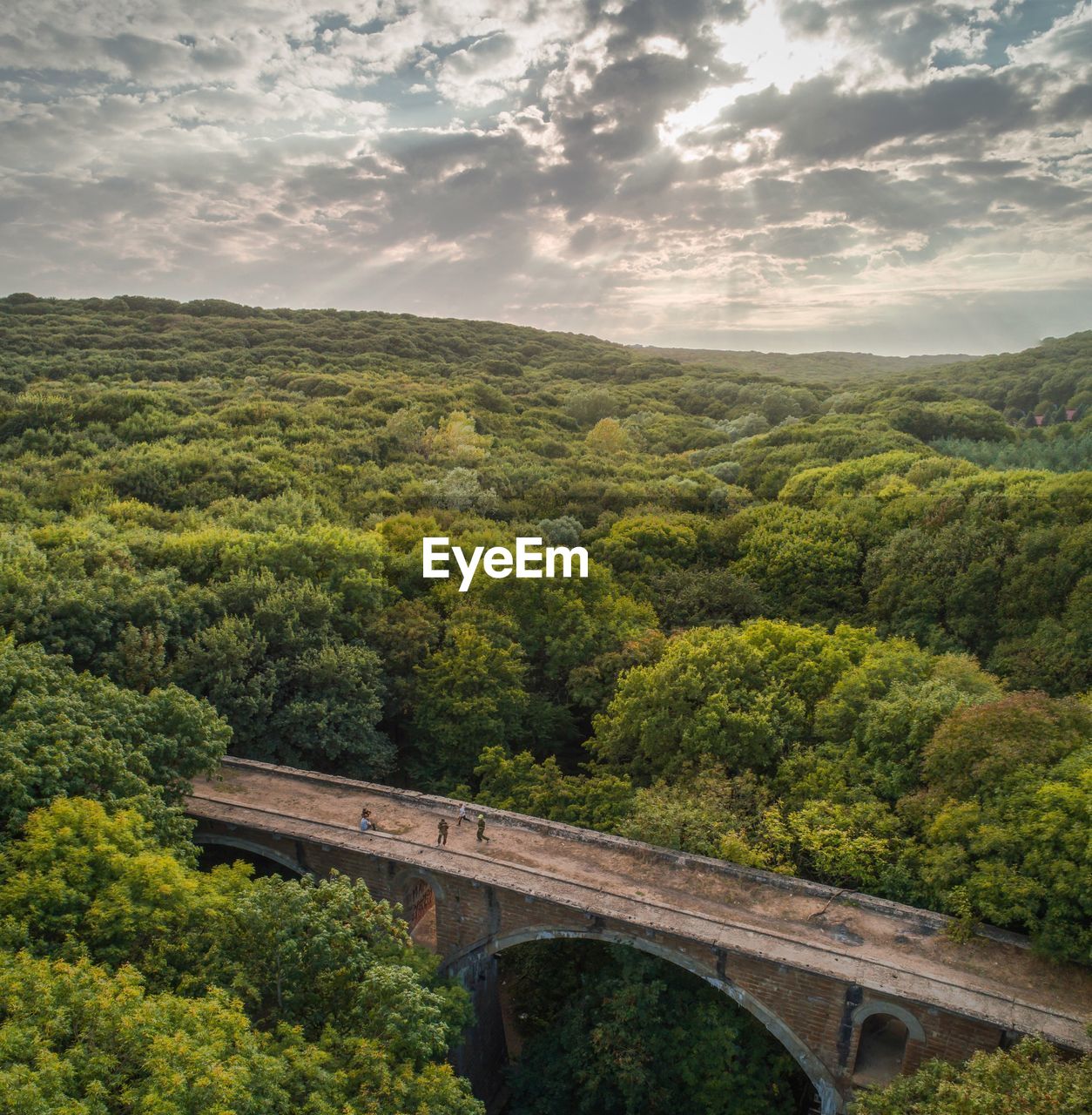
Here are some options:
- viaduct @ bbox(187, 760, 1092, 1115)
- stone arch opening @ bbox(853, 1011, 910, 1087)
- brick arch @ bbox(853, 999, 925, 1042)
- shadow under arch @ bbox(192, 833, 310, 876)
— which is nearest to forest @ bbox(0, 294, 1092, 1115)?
viaduct @ bbox(187, 760, 1092, 1115)

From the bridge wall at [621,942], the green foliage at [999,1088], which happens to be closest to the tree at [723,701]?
the bridge wall at [621,942]

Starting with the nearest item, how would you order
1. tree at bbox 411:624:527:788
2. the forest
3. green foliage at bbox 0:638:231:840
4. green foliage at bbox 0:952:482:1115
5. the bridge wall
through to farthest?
green foliage at bbox 0:952:482:1115, the forest, the bridge wall, green foliage at bbox 0:638:231:840, tree at bbox 411:624:527:788

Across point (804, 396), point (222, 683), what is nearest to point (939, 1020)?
point (222, 683)

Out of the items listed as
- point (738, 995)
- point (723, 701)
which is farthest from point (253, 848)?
point (723, 701)

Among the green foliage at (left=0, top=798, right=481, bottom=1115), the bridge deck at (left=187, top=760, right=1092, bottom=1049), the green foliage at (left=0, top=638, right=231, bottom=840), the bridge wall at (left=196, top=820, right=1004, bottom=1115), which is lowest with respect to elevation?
the bridge wall at (left=196, top=820, right=1004, bottom=1115)

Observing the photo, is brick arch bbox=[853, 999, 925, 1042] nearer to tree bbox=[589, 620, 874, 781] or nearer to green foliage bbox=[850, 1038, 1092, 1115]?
green foliage bbox=[850, 1038, 1092, 1115]

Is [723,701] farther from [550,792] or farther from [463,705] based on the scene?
[463,705]

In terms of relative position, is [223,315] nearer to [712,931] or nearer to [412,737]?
[412,737]
